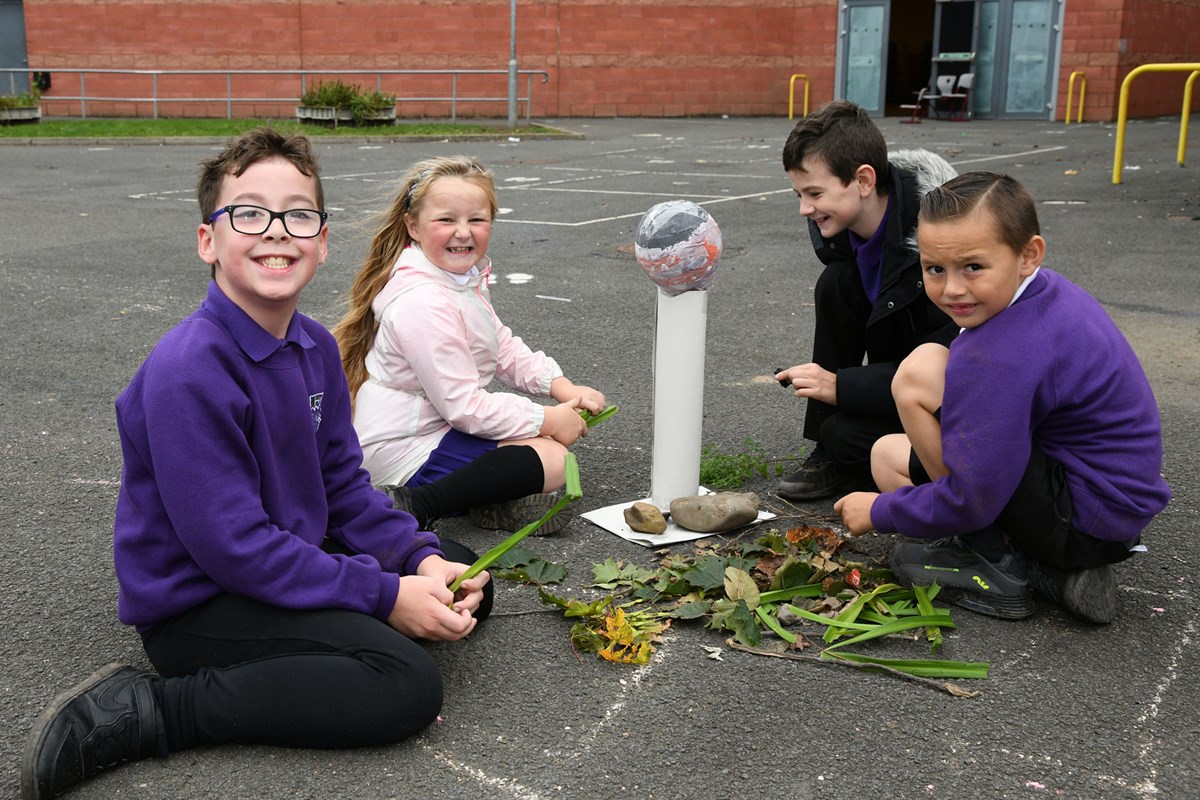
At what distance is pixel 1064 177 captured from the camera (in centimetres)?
1320

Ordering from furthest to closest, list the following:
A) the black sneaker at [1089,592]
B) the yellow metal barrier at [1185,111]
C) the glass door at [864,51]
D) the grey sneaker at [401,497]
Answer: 1. the glass door at [864,51]
2. the yellow metal barrier at [1185,111]
3. the grey sneaker at [401,497]
4. the black sneaker at [1089,592]

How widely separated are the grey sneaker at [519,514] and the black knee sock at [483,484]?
0.04m

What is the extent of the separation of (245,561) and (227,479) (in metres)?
0.16

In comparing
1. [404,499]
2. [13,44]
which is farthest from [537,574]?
[13,44]

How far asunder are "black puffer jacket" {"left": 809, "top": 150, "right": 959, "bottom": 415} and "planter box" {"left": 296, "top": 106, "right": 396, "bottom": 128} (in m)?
18.4

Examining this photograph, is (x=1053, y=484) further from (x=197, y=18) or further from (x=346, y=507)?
(x=197, y=18)

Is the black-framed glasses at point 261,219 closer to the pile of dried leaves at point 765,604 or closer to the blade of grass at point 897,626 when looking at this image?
the pile of dried leaves at point 765,604

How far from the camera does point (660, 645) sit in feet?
9.46

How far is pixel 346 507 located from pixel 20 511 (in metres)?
1.50

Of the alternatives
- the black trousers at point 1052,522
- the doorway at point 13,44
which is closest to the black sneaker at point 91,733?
the black trousers at point 1052,522

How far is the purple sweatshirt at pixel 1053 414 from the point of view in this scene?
2.78 meters

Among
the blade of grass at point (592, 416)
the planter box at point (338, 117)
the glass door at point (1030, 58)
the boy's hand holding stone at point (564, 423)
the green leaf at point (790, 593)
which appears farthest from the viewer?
the glass door at point (1030, 58)

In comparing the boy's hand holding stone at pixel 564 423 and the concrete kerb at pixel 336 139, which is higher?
the concrete kerb at pixel 336 139

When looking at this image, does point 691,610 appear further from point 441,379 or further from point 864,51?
point 864,51
